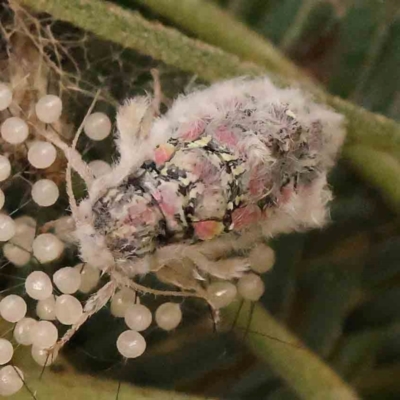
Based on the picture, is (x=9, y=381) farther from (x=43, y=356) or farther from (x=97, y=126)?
(x=97, y=126)

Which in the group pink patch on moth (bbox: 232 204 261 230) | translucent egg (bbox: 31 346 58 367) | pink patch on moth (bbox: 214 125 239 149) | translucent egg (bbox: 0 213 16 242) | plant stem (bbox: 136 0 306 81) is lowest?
translucent egg (bbox: 31 346 58 367)

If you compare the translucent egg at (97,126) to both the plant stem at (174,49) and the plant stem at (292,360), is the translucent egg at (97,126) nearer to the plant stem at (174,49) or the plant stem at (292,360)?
the plant stem at (174,49)

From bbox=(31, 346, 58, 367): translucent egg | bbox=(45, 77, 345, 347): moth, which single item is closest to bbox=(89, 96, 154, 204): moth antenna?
bbox=(45, 77, 345, 347): moth

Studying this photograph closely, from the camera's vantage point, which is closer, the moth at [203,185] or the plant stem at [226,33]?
the moth at [203,185]

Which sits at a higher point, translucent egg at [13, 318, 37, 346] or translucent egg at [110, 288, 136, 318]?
translucent egg at [110, 288, 136, 318]

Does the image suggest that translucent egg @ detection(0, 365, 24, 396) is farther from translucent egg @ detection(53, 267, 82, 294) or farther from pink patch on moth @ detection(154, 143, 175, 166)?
pink patch on moth @ detection(154, 143, 175, 166)

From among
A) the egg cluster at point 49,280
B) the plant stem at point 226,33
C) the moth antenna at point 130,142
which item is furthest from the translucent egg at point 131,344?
the plant stem at point 226,33

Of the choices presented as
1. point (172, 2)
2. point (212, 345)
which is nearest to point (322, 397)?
point (212, 345)

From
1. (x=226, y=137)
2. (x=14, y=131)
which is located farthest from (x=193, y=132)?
(x=14, y=131)
